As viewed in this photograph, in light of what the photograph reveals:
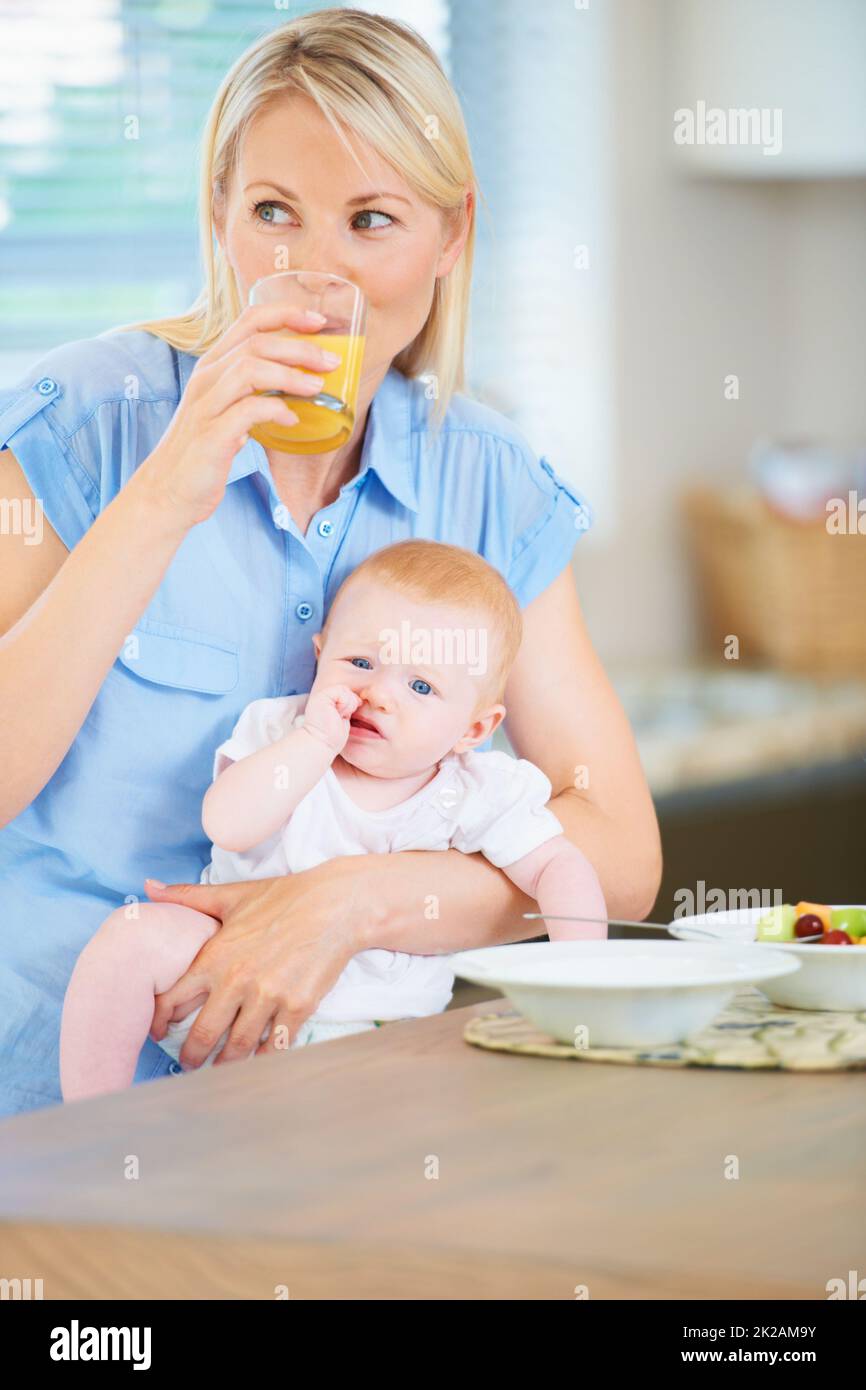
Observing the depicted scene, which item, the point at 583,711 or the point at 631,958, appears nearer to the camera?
the point at 631,958

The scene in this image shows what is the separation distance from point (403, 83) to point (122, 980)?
2.50 feet

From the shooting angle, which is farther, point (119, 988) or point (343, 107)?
point (343, 107)

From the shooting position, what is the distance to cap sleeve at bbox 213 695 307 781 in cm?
133

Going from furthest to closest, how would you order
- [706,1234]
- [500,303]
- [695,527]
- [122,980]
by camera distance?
1. [695,527]
2. [500,303]
3. [122,980]
4. [706,1234]

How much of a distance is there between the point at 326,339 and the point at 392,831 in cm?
40

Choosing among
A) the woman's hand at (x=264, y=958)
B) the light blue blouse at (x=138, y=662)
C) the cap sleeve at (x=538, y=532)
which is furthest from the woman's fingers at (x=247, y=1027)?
the cap sleeve at (x=538, y=532)

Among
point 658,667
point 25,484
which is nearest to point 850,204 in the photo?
point 658,667

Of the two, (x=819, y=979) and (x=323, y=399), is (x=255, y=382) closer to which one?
(x=323, y=399)

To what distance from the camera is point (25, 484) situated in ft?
4.47

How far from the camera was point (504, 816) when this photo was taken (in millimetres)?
1327

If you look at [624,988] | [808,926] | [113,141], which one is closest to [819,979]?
[808,926]

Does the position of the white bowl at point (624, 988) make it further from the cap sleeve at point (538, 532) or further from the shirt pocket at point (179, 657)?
the cap sleeve at point (538, 532)

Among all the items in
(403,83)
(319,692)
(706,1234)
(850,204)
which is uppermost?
(850,204)

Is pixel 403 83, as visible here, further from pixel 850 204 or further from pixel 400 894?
pixel 850 204
